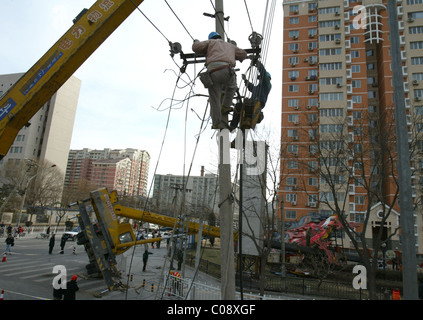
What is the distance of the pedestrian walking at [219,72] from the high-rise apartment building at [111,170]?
125857mm

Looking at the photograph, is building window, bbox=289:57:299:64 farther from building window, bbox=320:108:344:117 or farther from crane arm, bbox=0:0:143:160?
crane arm, bbox=0:0:143:160

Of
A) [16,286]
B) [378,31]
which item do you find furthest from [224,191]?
[378,31]

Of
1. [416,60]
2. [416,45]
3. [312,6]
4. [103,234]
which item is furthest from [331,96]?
[103,234]

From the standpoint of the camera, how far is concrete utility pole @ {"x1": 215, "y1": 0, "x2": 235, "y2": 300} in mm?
4621

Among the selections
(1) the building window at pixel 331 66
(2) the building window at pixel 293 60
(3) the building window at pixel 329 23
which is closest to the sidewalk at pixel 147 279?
(1) the building window at pixel 331 66

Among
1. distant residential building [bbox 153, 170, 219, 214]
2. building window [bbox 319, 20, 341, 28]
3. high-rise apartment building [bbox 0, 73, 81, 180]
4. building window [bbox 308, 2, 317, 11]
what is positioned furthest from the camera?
high-rise apartment building [bbox 0, 73, 81, 180]

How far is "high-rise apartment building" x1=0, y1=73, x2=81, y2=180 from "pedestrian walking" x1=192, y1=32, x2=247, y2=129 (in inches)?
2512

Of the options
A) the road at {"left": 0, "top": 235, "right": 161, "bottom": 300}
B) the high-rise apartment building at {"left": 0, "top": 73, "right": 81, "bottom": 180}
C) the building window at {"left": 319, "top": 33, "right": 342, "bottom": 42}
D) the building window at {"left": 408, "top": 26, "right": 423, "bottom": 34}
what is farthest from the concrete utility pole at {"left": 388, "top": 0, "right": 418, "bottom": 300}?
the high-rise apartment building at {"left": 0, "top": 73, "right": 81, "bottom": 180}

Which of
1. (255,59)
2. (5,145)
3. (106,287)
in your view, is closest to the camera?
(255,59)

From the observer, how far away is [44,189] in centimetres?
4947

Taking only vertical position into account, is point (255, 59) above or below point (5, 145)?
above
